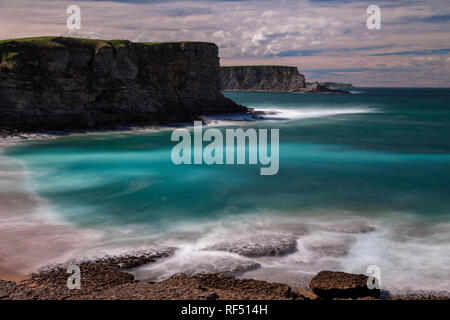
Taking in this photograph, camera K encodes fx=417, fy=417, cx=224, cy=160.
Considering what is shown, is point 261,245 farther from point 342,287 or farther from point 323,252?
point 342,287

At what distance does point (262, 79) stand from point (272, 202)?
529 ft

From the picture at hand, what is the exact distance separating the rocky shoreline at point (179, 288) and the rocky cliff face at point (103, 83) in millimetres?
28011

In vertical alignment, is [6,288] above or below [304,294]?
above

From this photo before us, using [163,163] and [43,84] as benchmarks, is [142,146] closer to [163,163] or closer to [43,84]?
[163,163]

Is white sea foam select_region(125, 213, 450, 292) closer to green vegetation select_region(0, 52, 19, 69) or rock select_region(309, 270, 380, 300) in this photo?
rock select_region(309, 270, 380, 300)

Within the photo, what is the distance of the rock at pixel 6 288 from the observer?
7261 millimetres

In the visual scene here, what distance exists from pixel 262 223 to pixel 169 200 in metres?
4.30

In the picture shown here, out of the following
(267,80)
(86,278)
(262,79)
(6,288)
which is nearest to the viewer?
(6,288)

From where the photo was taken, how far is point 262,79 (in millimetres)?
172250

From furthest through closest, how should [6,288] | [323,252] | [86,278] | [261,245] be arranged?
[261,245] → [323,252] → [86,278] → [6,288]

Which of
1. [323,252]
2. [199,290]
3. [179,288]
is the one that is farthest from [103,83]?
[199,290]

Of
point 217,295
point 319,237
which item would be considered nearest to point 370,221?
point 319,237

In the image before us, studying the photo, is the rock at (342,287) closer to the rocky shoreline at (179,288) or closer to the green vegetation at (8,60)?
the rocky shoreline at (179,288)

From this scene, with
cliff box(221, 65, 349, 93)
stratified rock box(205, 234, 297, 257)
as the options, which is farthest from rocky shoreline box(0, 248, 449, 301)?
cliff box(221, 65, 349, 93)
